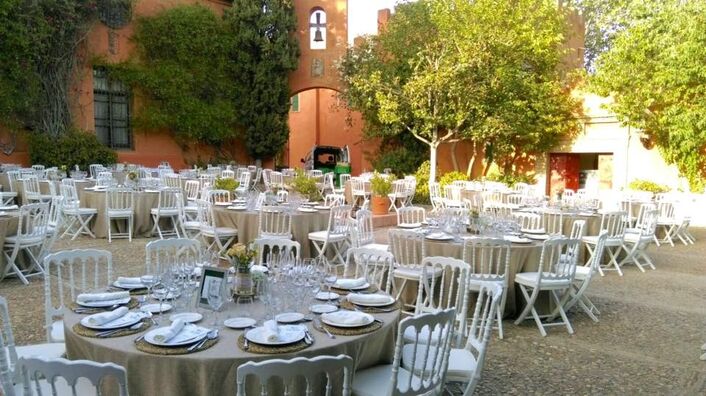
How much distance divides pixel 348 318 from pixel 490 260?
2512mm

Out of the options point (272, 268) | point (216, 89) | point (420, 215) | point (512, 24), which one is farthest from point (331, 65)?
point (272, 268)

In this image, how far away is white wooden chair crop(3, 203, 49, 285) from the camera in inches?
238

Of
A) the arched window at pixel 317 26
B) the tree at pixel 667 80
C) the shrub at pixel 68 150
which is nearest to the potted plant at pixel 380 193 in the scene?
the tree at pixel 667 80

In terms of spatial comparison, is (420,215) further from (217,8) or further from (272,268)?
(217,8)

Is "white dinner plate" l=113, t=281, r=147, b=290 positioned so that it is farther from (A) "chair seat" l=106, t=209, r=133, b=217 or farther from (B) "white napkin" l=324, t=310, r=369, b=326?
(A) "chair seat" l=106, t=209, r=133, b=217

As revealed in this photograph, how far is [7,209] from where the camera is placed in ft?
22.0

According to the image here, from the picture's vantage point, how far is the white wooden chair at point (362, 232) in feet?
19.9

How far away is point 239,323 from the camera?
265 cm

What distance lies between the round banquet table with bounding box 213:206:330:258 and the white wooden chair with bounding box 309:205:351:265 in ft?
0.34

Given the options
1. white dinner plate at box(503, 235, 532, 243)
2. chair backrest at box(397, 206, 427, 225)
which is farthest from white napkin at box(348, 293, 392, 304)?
chair backrest at box(397, 206, 427, 225)

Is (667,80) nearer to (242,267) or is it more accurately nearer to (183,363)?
(242,267)

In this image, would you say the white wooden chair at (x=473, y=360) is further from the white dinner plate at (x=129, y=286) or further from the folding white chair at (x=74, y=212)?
the folding white chair at (x=74, y=212)

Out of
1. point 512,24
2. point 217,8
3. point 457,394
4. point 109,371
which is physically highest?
point 217,8

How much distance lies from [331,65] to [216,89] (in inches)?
157
